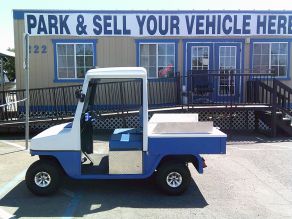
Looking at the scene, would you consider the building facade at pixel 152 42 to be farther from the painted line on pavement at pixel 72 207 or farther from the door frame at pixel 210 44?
the painted line on pavement at pixel 72 207

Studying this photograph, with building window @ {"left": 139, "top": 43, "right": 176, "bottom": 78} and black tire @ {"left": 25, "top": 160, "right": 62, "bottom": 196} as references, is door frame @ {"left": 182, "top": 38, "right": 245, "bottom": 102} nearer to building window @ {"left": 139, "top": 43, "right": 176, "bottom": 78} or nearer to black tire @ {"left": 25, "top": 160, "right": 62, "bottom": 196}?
building window @ {"left": 139, "top": 43, "right": 176, "bottom": 78}

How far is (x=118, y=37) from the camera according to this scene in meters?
12.7

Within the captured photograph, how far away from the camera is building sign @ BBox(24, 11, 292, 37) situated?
1249 centimetres

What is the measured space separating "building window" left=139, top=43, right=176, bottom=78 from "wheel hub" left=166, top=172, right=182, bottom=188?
7.70 meters

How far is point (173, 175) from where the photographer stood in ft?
18.4

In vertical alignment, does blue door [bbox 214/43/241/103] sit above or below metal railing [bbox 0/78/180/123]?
above

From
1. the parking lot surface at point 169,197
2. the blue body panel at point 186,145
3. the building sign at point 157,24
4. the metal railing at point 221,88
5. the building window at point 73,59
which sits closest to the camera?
the parking lot surface at point 169,197

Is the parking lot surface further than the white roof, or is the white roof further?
the white roof

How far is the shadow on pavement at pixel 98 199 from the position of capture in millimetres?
5117

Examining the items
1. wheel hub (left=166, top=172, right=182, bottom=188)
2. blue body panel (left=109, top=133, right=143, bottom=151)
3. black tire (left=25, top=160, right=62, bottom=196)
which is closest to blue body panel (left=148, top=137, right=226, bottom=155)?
blue body panel (left=109, top=133, right=143, bottom=151)

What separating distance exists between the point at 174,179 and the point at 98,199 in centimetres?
124

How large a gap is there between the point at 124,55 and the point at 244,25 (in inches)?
176

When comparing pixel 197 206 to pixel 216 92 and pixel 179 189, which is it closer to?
pixel 179 189

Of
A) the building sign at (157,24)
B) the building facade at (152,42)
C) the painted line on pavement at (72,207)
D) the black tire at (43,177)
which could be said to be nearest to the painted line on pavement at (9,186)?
the black tire at (43,177)
